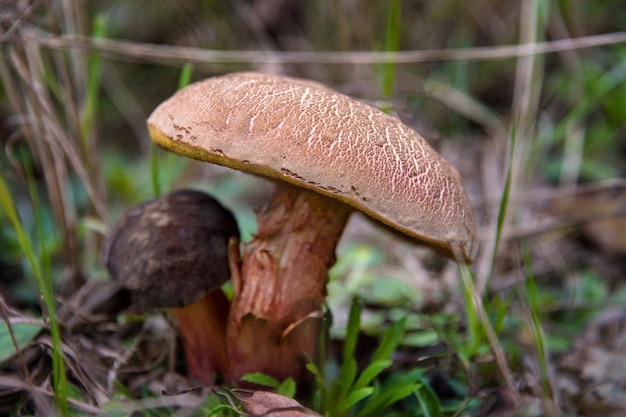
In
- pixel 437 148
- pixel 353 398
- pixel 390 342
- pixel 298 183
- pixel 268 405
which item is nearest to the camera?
pixel 298 183

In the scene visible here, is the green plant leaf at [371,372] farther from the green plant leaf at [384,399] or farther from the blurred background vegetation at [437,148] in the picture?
the blurred background vegetation at [437,148]

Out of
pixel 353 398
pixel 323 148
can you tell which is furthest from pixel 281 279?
pixel 323 148

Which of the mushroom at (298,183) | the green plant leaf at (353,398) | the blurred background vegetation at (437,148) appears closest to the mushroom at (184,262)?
the mushroom at (298,183)

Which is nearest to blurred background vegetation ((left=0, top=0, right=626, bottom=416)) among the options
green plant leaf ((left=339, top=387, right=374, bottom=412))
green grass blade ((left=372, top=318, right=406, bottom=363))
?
green grass blade ((left=372, top=318, right=406, bottom=363))

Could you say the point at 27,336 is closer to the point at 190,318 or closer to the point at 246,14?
the point at 190,318

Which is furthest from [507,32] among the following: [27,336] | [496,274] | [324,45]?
[27,336]

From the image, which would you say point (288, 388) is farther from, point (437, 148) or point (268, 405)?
point (437, 148)
